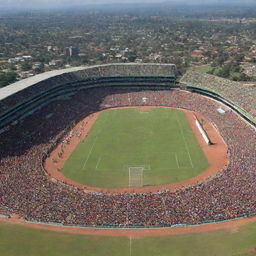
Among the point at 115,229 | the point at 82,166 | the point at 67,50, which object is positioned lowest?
the point at 67,50

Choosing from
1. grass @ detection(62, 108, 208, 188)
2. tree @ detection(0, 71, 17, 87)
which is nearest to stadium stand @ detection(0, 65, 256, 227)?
grass @ detection(62, 108, 208, 188)

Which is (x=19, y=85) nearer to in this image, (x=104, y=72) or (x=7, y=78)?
(x=104, y=72)

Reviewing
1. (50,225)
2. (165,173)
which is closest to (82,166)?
(165,173)

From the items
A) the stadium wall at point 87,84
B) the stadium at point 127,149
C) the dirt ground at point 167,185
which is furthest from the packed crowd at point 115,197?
the stadium wall at point 87,84

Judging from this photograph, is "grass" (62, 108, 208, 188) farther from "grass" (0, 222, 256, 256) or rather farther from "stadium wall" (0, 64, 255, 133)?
"grass" (0, 222, 256, 256)

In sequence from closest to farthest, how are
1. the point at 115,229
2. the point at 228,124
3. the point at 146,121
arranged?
the point at 115,229 < the point at 228,124 < the point at 146,121

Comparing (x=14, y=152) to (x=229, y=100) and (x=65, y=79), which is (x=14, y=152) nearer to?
(x=65, y=79)
